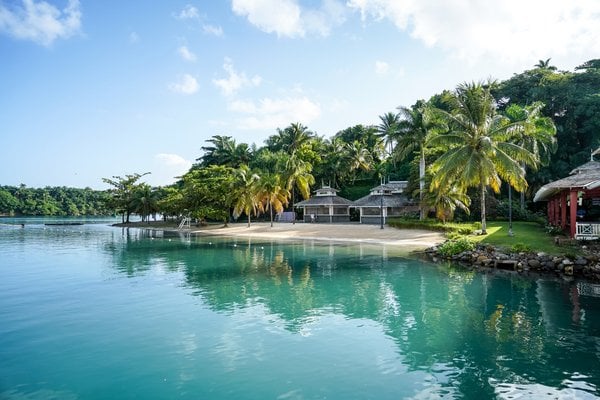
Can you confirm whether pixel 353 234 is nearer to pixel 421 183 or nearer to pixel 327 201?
pixel 421 183

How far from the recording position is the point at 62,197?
11788 centimetres

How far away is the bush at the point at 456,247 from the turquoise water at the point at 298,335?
148 inches

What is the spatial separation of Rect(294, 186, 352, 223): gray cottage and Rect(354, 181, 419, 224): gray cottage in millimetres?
3639

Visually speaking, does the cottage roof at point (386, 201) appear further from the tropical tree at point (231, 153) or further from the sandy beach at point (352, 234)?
the tropical tree at point (231, 153)

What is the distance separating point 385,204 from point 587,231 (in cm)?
Result: 2729

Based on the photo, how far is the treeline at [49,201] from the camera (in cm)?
10734

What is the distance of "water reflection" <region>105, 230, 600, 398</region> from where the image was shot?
27.5 feet

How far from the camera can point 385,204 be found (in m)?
48.2

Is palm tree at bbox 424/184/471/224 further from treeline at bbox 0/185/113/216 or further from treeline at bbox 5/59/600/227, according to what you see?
treeline at bbox 0/185/113/216

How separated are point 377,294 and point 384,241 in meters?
18.5

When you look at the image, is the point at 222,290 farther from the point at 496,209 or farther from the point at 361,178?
the point at 361,178

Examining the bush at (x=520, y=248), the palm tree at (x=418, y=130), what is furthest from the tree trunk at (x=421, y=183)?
the bush at (x=520, y=248)

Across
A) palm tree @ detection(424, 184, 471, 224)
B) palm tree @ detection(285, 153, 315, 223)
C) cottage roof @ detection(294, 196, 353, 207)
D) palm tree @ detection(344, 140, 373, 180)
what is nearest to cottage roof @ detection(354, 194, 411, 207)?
cottage roof @ detection(294, 196, 353, 207)

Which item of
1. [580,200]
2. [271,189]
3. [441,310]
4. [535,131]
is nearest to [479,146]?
[580,200]
